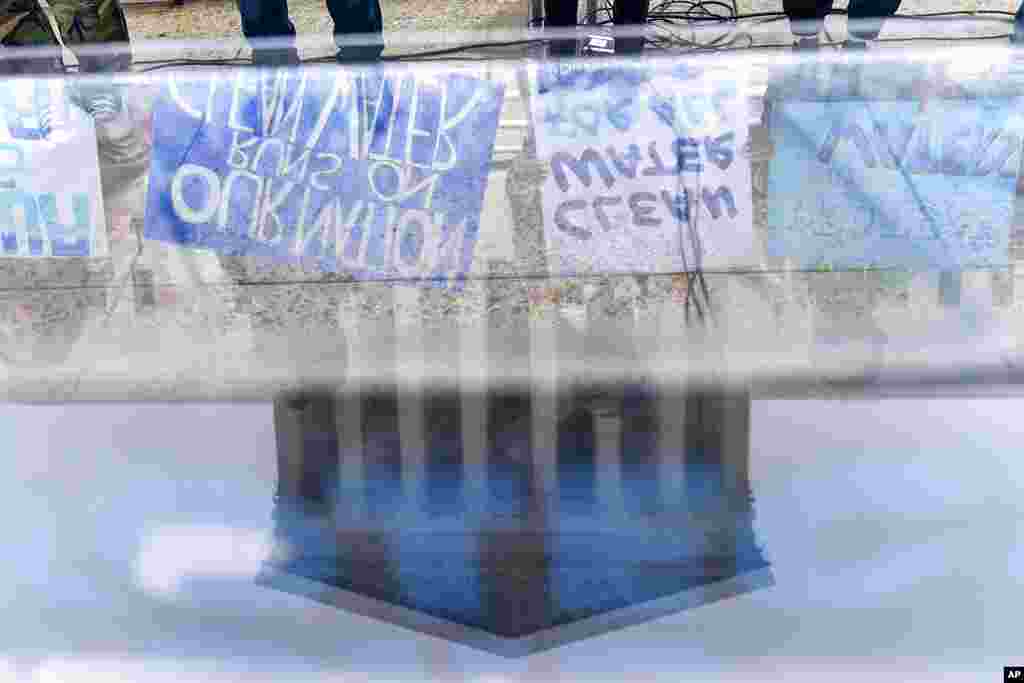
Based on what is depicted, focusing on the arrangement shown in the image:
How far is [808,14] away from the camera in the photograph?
421cm

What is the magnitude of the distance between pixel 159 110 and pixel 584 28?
1.75m

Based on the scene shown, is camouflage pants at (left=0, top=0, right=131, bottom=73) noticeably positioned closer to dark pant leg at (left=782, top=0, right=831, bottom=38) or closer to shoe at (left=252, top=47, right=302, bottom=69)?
shoe at (left=252, top=47, right=302, bottom=69)

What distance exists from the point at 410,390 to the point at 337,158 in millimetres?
691

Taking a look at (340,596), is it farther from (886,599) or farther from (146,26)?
(146,26)

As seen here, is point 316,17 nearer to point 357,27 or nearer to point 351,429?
point 357,27

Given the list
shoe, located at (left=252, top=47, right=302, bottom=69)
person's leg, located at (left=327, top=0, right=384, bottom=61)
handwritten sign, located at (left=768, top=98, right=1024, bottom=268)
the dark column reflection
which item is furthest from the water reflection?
person's leg, located at (left=327, top=0, right=384, bottom=61)

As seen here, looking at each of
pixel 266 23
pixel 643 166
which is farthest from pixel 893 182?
pixel 266 23

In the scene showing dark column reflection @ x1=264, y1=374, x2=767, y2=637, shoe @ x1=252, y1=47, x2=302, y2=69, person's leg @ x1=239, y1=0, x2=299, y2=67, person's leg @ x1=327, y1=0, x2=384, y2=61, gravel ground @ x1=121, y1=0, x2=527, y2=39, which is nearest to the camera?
dark column reflection @ x1=264, y1=374, x2=767, y2=637

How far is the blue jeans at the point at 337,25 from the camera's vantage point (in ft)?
13.0

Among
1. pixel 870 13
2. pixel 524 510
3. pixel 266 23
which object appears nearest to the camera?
pixel 524 510

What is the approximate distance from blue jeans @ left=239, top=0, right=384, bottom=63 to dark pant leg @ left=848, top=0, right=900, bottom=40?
173cm

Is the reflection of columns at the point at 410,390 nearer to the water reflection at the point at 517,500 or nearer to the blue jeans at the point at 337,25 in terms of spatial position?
the water reflection at the point at 517,500

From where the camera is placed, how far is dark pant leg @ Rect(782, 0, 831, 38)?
163 inches

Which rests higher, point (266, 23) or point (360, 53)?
point (266, 23)
